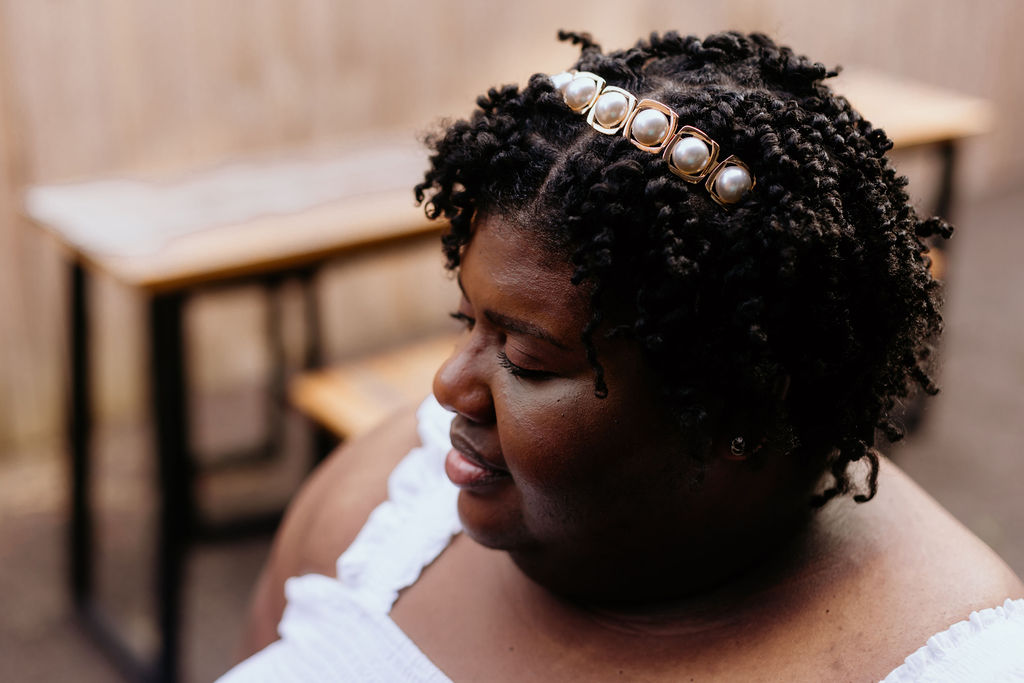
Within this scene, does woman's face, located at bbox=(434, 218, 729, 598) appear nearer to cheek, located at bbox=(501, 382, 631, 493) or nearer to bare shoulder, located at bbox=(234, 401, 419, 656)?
cheek, located at bbox=(501, 382, 631, 493)

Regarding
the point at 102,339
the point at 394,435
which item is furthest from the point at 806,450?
the point at 102,339

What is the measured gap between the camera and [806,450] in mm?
1193

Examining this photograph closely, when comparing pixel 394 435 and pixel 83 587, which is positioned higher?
pixel 394 435

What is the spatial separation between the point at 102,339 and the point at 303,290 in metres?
0.72

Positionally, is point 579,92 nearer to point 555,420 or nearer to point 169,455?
point 555,420

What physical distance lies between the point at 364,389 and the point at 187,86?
61.3 inches

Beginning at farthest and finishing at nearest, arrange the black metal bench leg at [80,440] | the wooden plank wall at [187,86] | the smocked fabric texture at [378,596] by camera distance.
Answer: the wooden plank wall at [187,86], the black metal bench leg at [80,440], the smocked fabric texture at [378,596]

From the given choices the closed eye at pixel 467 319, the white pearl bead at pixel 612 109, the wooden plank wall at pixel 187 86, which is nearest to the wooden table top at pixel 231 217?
the wooden plank wall at pixel 187 86

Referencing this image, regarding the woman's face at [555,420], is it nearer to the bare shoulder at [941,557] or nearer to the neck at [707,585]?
the neck at [707,585]

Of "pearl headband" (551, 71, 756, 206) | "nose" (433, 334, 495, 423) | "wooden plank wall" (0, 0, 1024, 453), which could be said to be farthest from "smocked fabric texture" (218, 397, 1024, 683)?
"wooden plank wall" (0, 0, 1024, 453)

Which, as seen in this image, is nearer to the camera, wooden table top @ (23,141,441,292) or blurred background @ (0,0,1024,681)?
wooden table top @ (23,141,441,292)

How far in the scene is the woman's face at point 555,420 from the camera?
112 centimetres

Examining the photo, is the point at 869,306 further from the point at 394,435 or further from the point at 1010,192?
the point at 1010,192

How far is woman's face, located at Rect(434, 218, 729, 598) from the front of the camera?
1118 millimetres
